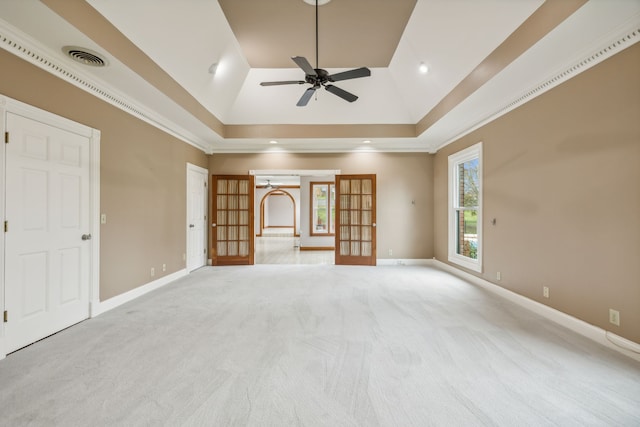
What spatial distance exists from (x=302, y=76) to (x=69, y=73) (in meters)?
3.39

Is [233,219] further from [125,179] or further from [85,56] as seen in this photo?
[85,56]

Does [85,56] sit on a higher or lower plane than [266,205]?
higher

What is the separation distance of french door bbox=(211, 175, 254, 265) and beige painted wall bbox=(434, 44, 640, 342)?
4960 mm

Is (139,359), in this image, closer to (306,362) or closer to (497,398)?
(306,362)

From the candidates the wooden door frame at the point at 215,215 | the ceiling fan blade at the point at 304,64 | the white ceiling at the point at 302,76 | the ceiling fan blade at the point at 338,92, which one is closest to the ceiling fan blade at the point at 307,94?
the ceiling fan blade at the point at 338,92

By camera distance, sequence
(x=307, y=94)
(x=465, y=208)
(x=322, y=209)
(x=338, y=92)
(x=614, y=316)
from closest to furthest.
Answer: (x=614, y=316), (x=338, y=92), (x=307, y=94), (x=465, y=208), (x=322, y=209)

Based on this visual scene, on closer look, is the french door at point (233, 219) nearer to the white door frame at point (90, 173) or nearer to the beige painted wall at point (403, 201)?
the beige painted wall at point (403, 201)

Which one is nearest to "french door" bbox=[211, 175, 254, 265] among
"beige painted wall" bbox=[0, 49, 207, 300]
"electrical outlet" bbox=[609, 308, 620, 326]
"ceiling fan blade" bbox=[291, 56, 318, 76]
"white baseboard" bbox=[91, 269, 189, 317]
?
"beige painted wall" bbox=[0, 49, 207, 300]

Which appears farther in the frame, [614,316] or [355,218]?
[355,218]

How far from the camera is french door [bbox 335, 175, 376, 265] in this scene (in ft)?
21.5

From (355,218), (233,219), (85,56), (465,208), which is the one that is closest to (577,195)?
(465,208)

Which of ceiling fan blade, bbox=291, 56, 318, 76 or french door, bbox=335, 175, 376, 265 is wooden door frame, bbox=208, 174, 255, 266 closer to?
french door, bbox=335, 175, 376, 265

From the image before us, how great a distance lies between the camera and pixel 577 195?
286 cm

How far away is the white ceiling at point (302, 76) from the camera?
248 centimetres
